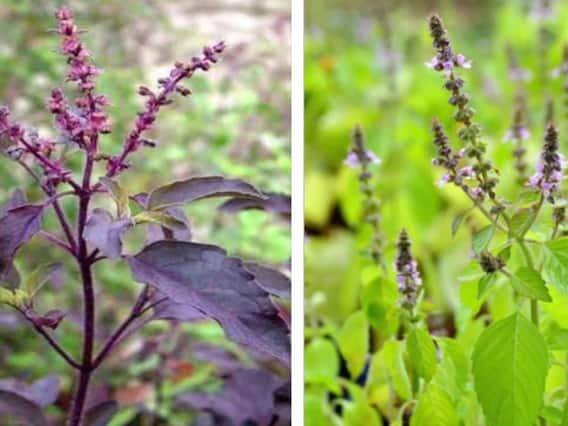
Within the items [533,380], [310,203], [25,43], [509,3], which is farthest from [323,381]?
[509,3]

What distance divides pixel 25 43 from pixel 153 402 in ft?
2.37

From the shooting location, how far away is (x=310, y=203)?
64.2 inches

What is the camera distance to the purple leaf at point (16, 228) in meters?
0.68

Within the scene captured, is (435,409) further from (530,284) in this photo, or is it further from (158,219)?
(158,219)

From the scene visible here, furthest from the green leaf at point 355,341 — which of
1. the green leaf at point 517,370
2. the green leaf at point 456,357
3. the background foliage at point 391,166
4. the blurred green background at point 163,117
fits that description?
the blurred green background at point 163,117

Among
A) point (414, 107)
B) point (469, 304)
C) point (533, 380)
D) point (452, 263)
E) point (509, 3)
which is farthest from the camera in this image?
point (509, 3)

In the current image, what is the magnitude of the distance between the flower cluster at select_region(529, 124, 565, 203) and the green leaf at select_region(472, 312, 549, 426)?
9 centimetres

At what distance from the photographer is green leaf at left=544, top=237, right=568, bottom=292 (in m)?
0.67

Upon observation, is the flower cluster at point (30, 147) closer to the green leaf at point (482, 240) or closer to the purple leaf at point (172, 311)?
the purple leaf at point (172, 311)

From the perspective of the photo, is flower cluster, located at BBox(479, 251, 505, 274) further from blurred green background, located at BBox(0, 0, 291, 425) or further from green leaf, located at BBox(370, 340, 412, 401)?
blurred green background, located at BBox(0, 0, 291, 425)

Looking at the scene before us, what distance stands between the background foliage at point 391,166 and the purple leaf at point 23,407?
0.86ft

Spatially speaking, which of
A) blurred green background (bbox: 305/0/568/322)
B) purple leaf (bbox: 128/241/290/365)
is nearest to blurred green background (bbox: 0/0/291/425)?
blurred green background (bbox: 305/0/568/322)

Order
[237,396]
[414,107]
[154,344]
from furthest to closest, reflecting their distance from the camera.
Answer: [414,107]
[154,344]
[237,396]

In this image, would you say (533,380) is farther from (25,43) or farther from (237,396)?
(25,43)
